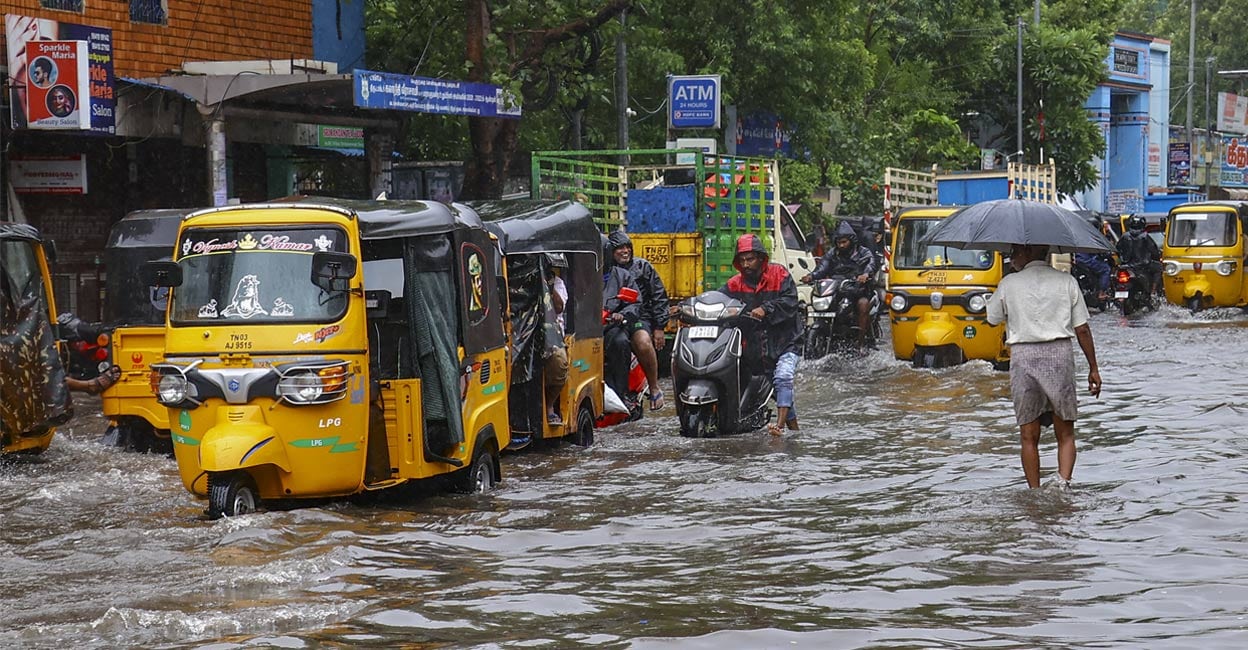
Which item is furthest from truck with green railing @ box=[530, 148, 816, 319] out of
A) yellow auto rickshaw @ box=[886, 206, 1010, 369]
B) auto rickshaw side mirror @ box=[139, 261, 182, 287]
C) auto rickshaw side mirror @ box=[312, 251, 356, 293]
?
auto rickshaw side mirror @ box=[312, 251, 356, 293]

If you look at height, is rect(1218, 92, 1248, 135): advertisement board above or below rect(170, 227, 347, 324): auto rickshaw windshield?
above

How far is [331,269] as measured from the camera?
9547 mm

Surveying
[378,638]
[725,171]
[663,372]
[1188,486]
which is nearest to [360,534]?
[378,638]

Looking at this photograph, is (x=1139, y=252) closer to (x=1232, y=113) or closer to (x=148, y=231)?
(x=148, y=231)

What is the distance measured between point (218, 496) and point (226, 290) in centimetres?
124

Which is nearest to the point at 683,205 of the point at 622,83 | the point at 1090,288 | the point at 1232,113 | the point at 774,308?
the point at 622,83

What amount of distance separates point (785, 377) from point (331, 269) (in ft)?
17.7

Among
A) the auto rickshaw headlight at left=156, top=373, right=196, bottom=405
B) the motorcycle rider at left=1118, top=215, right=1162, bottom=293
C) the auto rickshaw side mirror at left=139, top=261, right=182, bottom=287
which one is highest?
the auto rickshaw side mirror at left=139, top=261, right=182, bottom=287

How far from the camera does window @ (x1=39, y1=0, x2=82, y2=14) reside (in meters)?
19.5

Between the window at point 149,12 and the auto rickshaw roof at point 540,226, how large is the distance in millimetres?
8983

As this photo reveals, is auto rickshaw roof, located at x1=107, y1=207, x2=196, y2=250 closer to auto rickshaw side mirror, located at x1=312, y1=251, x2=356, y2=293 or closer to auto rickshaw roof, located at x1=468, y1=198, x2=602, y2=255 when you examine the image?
auto rickshaw roof, located at x1=468, y1=198, x2=602, y2=255

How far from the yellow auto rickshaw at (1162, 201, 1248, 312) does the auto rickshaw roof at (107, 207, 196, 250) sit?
19.6 m

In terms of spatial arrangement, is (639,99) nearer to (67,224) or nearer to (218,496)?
(67,224)

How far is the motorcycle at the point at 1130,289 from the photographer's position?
29.3 m
